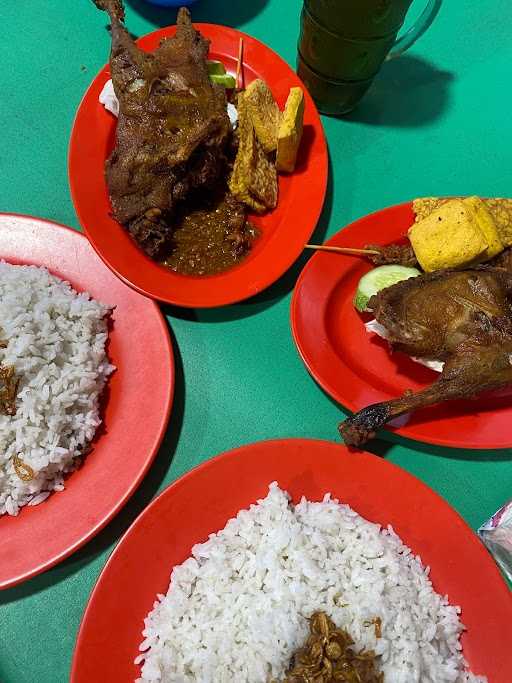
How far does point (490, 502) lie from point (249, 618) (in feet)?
4.12

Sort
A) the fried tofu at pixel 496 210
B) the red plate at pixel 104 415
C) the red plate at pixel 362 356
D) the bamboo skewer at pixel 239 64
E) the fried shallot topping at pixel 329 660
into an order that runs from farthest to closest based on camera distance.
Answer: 1. the bamboo skewer at pixel 239 64
2. the fried tofu at pixel 496 210
3. the red plate at pixel 362 356
4. the red plate at pixel 104 415
5. the fried shallot topping at pixel 329 660

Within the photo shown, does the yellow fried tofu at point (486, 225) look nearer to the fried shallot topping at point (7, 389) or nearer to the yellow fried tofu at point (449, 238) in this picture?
the yellow fried tofu at point (449, 238)

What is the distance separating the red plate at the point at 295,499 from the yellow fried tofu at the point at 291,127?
1.35 m

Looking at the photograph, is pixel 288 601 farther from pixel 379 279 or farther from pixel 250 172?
pixel 250 172

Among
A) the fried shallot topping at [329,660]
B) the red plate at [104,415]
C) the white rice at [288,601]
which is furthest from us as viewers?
the red plate at [104,415]

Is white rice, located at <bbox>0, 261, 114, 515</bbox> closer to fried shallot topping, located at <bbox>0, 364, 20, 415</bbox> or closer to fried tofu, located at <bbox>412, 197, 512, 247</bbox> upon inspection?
fried shallot topping, located at <bbox>0, 364, 20, 415</bbox>

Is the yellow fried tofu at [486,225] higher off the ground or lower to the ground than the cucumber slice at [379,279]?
higher

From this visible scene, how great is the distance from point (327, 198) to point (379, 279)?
0.61 metres

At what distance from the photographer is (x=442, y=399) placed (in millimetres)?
2145

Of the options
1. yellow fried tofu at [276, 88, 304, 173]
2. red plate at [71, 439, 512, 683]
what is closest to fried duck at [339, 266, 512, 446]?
red plate at [71, 439, 512, 683]

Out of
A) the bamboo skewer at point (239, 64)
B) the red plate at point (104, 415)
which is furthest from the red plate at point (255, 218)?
the red plate at point (104, 415)

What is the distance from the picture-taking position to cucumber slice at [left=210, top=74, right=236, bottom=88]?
2490mm

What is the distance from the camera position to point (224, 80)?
2.52 m

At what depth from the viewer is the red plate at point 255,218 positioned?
237cm
